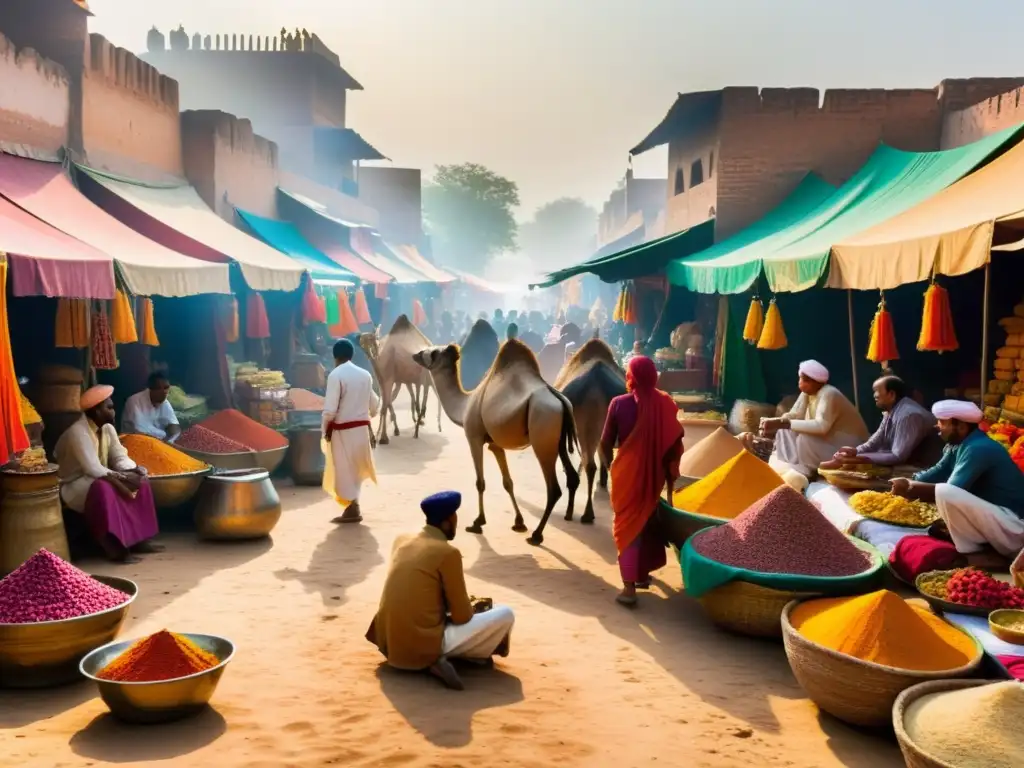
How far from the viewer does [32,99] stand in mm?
10117

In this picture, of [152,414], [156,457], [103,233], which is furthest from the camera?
[103,233]

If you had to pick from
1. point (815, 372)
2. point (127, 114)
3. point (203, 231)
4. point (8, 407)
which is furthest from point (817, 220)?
point (8, 407)

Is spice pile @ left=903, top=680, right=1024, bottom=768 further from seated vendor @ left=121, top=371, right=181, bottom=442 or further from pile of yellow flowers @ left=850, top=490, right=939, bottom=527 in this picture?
seated vendor @ left=121, top=371, right=181, bottom=442

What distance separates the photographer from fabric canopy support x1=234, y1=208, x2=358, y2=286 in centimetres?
1628

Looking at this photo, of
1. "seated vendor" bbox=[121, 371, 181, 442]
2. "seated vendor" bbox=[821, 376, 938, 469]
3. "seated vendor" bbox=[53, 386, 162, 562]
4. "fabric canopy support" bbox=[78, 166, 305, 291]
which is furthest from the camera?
"fabric canopy support" bbox=[78, 166, 305, 291]

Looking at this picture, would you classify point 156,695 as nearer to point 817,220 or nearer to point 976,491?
point 976,491

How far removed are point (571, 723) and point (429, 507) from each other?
4.50 ft

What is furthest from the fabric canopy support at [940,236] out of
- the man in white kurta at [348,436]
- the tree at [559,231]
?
the tree at [559,231]

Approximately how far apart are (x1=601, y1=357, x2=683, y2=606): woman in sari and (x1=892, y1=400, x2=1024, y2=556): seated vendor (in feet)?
5.77

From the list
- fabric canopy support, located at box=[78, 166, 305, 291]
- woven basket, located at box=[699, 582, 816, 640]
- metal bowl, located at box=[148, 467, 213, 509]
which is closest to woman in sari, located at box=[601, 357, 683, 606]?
woven basket, located at box=[699, 582, 816, 640]

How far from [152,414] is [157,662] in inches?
210

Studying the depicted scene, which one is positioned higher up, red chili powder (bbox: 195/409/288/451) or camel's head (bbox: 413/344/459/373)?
camel's head (bbox: 413/344/459/373)

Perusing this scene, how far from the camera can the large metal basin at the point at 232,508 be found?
768 cm

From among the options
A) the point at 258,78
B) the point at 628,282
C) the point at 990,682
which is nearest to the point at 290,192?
the point at 628,282
